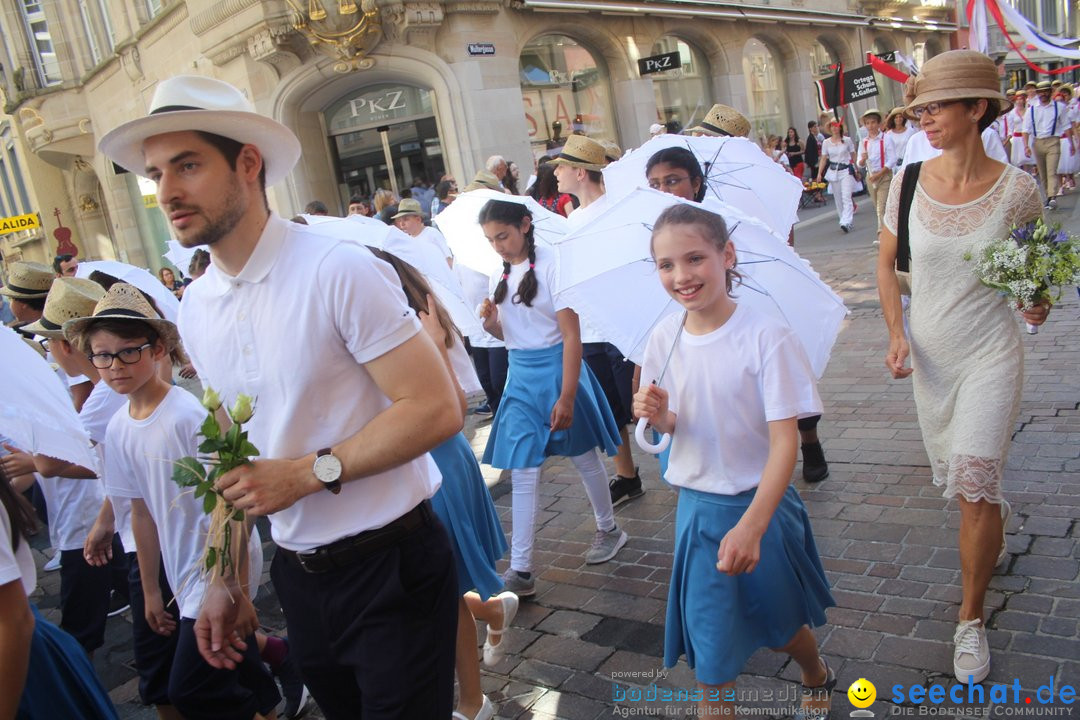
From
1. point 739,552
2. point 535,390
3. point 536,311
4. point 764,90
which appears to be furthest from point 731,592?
point 764,90

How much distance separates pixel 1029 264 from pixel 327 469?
2.50 metres

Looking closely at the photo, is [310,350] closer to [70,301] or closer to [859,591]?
[70,301]

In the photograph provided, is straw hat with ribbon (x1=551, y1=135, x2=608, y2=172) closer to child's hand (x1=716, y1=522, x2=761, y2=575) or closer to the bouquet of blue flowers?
the bouquet of blue flowers

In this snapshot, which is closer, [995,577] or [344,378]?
[344,378]

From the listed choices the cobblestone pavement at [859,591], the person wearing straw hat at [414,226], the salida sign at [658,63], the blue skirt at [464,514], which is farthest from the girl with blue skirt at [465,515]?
the salida sign at [658,63]

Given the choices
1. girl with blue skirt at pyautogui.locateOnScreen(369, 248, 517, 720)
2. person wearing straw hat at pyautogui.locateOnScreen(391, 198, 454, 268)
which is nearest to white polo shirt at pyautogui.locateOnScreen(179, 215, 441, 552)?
girl with blue skirt at pyautogui.locateOnScreen(369, 248, 517, 720)

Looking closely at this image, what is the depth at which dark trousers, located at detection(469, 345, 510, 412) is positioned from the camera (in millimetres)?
6555

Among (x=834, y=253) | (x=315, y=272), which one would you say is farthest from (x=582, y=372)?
(x=834, y=253)

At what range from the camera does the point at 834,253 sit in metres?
13.0

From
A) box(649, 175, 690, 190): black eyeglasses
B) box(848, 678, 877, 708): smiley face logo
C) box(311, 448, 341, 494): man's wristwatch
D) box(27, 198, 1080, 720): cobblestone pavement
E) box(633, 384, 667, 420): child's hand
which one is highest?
box(649, 175, 690, 190): black eyeglasses

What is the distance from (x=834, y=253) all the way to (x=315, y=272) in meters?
12.0

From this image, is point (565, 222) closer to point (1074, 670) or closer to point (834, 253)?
point (1074, 670)

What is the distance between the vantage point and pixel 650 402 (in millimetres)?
2738

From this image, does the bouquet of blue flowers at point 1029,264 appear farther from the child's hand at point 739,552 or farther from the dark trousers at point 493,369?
the dark trousers at point 493,369
